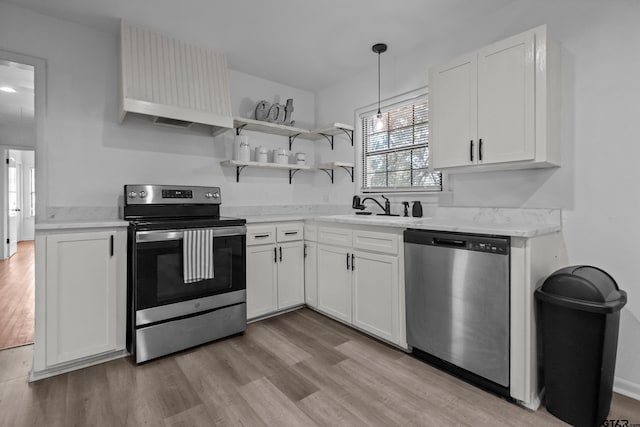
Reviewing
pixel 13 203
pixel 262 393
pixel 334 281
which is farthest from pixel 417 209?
pixel 13 203

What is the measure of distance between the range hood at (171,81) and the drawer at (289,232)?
43.2 inches

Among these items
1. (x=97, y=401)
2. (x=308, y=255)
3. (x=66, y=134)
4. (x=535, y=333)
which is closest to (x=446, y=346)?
(x=535, y=333)

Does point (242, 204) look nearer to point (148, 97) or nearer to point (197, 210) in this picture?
point (197, 210)

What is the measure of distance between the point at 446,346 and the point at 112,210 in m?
2.84

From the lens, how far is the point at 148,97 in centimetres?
266

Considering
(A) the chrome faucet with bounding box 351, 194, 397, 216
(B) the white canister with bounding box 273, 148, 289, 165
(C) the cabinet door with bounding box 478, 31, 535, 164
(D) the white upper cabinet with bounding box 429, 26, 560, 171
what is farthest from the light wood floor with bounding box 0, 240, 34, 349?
(C) the cabinet door with bounding box 478, 31, 535, 164

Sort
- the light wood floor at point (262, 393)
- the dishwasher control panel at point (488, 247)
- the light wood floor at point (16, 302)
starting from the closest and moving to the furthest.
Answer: the light wood floor at point (262, 393), the dishwasher control panel at point (488, 247), the light wood floor at point (16, 302)

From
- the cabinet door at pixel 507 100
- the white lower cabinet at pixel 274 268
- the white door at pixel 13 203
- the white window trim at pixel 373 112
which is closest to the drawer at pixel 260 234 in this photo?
the white lower cabinet at pixel 274 268

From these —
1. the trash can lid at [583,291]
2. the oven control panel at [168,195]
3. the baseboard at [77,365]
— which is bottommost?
the baseboard at [77,365]

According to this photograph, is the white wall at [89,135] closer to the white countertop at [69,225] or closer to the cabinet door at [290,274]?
the white countertop at [69,225]

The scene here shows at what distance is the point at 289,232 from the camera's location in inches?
129

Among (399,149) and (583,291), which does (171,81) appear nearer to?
(399,149)

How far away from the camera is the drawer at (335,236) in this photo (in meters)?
2.86

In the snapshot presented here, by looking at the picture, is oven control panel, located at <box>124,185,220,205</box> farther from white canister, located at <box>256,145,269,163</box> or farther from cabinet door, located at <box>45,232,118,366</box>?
white canister, located at <box>256,145,269,163</box>
